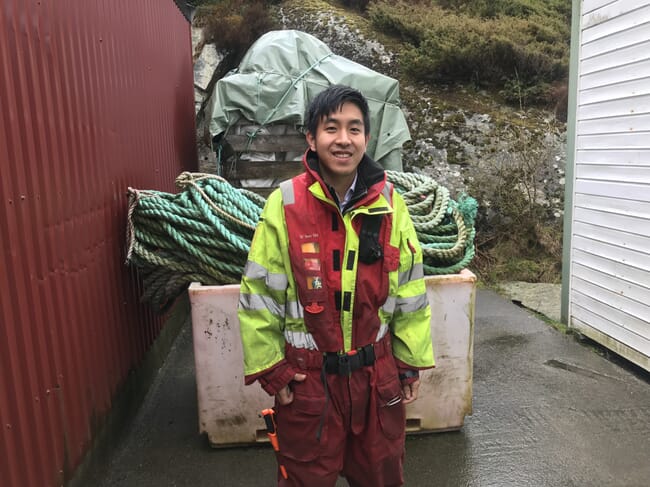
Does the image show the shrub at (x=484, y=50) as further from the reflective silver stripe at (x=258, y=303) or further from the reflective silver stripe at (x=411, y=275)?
the reflective silver stripe at (x=258, y=303)

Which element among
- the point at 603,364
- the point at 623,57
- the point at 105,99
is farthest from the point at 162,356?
the point at 623,57

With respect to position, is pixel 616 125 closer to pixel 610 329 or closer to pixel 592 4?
pixel 592 4

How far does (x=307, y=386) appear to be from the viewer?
182 cm

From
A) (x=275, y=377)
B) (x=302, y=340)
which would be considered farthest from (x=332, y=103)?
(x=275, y=377)

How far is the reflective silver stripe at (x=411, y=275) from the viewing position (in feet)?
6.31

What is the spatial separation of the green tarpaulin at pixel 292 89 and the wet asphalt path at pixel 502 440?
11.1 ft

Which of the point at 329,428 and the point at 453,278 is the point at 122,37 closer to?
the point at 453,278

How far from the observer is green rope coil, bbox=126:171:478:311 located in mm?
3086

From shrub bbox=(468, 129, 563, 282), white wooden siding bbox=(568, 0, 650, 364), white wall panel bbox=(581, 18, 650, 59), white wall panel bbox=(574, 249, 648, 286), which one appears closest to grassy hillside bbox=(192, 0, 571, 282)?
shrub bbox=(468, 129, 563, 282)

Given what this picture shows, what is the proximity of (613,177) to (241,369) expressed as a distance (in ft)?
10.4

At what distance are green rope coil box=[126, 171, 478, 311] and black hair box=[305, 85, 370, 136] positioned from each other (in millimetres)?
1291

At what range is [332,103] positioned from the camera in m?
1.81

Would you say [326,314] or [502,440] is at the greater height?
[326,314]

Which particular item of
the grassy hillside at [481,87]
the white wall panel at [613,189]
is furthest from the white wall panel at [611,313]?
the grassy hillside at [481,87]
